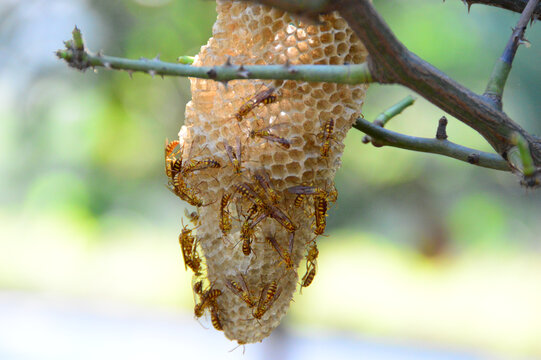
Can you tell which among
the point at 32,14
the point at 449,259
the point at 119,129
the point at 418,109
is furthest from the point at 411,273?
the point at 32,14

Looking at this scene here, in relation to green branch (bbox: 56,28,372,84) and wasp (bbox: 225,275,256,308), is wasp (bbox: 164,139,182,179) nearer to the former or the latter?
wasp (bbox: 225,275,256,308)

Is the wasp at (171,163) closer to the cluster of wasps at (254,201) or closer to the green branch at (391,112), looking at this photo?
the cluster of wasps at (254,201)

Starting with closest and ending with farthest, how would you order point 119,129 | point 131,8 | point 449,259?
point 131,8, point 119,129, point 449,259

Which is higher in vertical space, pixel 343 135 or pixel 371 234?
pixel 371 234

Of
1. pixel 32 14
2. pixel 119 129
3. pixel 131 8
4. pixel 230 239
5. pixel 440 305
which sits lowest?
pixel 230 239

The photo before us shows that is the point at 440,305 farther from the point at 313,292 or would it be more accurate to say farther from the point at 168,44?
the point at 168,44
